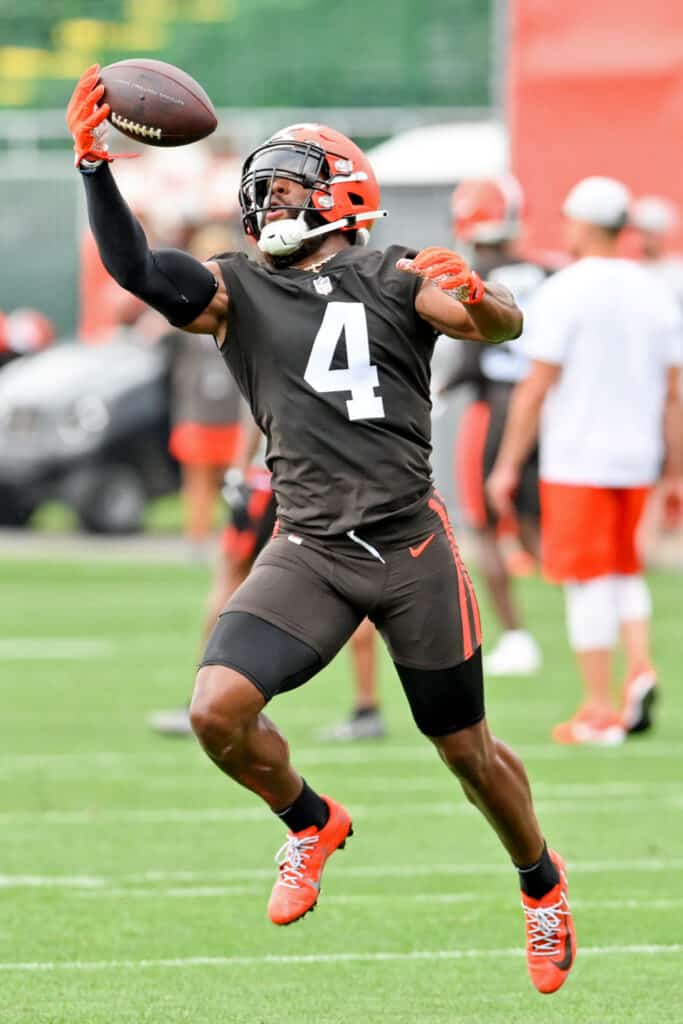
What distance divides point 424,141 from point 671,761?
10.6m

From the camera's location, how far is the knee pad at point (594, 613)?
8.68m

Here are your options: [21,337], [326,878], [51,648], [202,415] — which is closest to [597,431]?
[326,878]

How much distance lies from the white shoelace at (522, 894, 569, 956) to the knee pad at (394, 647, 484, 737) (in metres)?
0.50

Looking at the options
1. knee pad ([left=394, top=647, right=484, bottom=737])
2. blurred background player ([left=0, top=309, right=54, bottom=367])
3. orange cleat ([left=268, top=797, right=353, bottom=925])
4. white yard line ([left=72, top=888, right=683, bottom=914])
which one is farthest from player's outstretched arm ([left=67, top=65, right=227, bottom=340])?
blurred background player ([left=0, top=309, right=54, bottom=367])

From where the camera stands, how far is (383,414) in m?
5.09

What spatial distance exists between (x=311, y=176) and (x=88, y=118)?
0.64 meters

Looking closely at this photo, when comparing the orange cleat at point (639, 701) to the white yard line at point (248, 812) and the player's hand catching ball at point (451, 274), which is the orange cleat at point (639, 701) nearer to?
the white yard line at point (248, 812)

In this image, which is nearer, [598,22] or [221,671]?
[221,671]

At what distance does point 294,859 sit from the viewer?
17.1 ft

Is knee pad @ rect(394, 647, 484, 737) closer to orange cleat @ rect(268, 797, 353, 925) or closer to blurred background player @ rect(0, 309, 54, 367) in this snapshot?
orange cleat @ rect(268, 797, 353, 925)

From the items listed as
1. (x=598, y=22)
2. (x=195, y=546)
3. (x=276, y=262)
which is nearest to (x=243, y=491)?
(x=276, y=262)

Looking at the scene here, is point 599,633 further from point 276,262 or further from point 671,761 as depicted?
point 276,262

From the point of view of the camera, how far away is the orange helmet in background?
1041 cm

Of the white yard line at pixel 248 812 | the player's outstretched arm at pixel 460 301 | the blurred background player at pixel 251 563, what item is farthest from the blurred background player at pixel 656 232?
the player's outstretched arm at pixel 460 301
